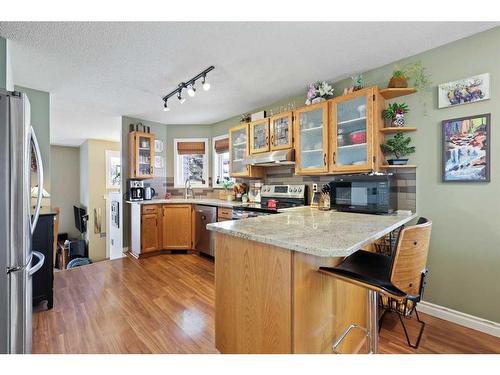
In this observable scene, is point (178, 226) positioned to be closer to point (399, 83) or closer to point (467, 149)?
point (399, 83)

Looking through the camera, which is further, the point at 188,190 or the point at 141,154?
the point at 188,190

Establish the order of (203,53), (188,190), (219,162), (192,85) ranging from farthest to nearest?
(188,190)
(219,162)
(192,85)
(203,53)

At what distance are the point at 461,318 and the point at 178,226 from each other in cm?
353

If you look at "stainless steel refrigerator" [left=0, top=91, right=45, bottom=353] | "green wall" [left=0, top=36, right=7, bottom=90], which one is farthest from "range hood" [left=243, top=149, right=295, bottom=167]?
"green wall" [left=0, top=36, right=7, bottom=90]

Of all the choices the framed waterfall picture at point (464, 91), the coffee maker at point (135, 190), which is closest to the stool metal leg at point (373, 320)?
the framed waterfall picture at point (464, 91)

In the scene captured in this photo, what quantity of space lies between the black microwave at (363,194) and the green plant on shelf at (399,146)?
0.24 metres

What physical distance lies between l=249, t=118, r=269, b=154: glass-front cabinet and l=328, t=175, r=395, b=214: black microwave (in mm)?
1209

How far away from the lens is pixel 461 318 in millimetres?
1972

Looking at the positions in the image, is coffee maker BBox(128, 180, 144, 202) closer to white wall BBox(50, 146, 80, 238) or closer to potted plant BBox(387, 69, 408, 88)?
potted plant BBox(387, 69, 408, 88)

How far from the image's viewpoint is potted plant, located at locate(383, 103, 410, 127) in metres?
2.23

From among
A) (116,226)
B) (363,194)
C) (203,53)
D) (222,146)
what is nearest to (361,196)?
(363,194)

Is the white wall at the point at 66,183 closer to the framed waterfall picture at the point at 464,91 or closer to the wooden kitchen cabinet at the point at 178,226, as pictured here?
the wooden kitchen cabinet at the point at 178,226

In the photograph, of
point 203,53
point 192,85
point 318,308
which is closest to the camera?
point 318,308
